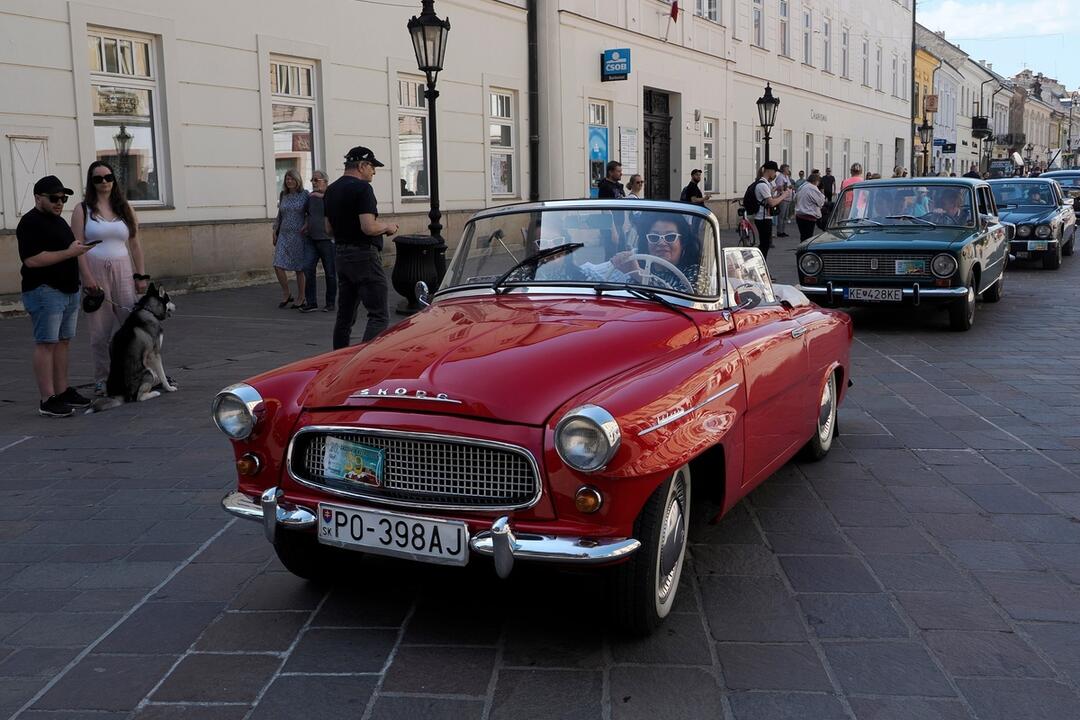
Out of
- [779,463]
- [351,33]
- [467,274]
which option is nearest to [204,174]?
[351,33]

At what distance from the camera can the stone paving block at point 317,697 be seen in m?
3.15

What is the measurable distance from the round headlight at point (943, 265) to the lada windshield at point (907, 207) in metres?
0.89

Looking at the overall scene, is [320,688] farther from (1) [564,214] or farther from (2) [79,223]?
(2) [79,223]

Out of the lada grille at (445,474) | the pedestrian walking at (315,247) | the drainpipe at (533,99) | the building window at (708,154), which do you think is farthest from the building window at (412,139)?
the lada grille at (445,474)

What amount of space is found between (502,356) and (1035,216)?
17576 mm

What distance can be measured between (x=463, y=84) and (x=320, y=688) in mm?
16786

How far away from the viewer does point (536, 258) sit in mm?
4977

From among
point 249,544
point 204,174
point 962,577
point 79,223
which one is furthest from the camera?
point 204,174

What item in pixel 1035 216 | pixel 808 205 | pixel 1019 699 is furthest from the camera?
pixel 808 205

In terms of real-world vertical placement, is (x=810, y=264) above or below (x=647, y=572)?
above

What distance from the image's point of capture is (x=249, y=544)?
4727 mm

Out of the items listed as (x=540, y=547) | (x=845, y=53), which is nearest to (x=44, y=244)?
(x=540, y=547)

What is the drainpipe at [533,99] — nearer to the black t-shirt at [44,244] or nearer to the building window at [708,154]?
the building window at [708,154]

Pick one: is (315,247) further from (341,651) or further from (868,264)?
(341,651)
